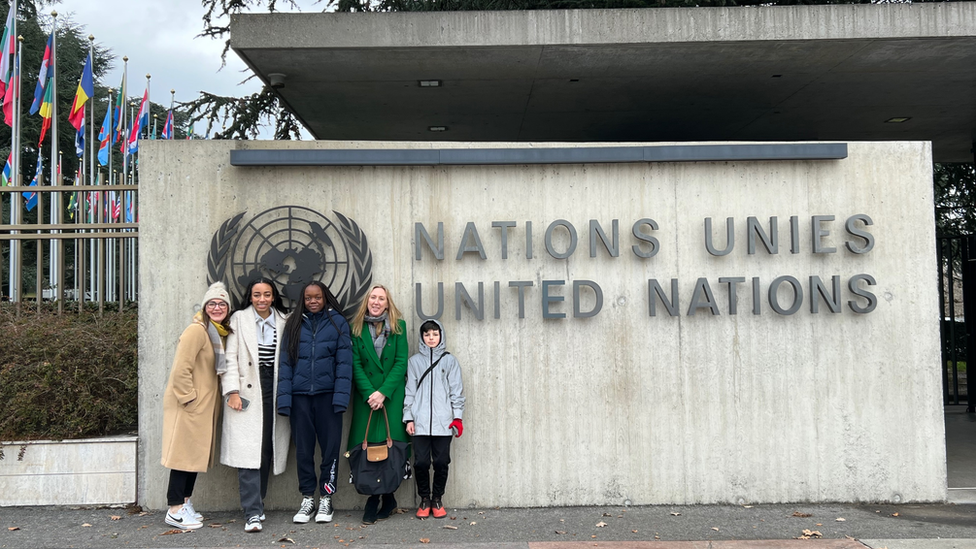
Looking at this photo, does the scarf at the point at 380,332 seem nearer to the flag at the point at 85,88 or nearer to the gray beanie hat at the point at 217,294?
the gray beanie hat at the point at 217,294

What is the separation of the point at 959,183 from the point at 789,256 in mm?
12706

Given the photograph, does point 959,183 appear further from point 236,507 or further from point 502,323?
point 236,507

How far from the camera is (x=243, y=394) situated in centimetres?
550

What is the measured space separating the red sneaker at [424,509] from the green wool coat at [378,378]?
0.53 m

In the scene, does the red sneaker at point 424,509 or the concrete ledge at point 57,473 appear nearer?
the red sneaker at point 424,509

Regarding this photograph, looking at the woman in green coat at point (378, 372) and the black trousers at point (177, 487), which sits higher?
the woman in green coat at point (378, 372)

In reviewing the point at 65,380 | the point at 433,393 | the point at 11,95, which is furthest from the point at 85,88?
the point at 433,393

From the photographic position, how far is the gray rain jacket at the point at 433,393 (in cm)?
555

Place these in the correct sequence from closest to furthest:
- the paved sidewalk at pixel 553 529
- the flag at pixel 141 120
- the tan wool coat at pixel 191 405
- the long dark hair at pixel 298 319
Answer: the paved sidewalk at pixel 553 529
the tan wool coat at pixel 191 405
the long dark hair at pixel 298 319
the flag at pixel 141 120

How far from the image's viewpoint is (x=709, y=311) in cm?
618

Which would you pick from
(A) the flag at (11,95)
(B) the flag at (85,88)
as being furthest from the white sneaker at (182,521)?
(B) the flag at (85,88)

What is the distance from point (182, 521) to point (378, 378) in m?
1.81

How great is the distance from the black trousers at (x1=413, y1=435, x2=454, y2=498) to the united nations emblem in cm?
125

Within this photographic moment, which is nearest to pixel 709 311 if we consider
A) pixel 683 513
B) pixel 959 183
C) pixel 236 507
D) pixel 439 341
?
pixel 683 513
